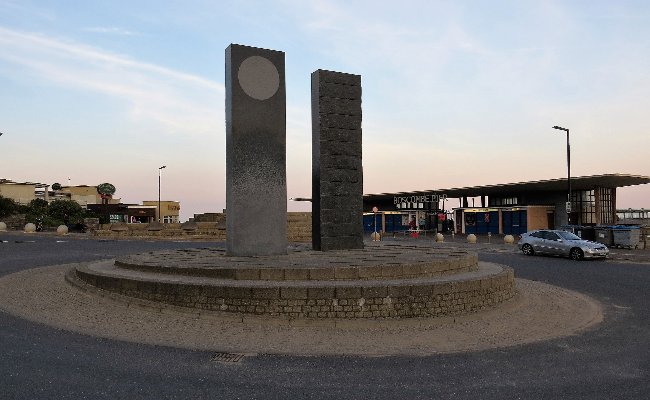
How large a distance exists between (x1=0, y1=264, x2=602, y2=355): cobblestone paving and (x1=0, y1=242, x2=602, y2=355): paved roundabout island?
0.02m

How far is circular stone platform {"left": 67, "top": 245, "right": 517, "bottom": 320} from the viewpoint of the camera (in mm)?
8625

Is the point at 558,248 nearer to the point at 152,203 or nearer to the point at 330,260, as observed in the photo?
the point at 330,260

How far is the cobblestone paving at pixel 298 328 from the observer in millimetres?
7180

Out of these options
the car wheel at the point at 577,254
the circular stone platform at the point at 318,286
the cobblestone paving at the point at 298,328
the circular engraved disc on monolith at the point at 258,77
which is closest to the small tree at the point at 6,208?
the circular stone platform at the point at 318,286

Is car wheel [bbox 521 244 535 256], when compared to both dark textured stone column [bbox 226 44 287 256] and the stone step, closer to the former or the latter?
the stone step

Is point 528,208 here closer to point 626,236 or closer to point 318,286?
point 626,236

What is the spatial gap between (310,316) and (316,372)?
266cm

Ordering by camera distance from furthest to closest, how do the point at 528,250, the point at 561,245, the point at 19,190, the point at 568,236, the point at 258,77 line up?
the point at 19,190
the point at 528,250
the point at 568,236
the point at 561,245
the point at 258,77

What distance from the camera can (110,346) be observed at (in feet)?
22.7

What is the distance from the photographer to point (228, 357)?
21.4 ft

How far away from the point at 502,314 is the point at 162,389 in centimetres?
721

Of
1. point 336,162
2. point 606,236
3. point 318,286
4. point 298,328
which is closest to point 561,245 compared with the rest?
point 606,236

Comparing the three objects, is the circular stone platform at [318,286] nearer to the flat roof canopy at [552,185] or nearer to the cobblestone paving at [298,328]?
the cobblestone paving at [298,328]

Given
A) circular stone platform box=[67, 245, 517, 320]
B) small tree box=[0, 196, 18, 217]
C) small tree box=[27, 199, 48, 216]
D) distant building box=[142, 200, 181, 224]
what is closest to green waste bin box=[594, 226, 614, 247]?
circular stone platform box=[67, 245, 517, 320]
